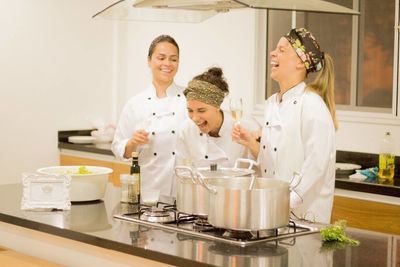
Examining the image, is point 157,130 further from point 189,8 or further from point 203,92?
point 189,8

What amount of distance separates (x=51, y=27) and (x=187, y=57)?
114 centimetres

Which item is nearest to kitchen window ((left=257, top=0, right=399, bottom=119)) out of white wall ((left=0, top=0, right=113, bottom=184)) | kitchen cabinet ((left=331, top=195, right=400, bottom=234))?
kitchen cabinet ((left=331, top=195, right=400, bottom=234))

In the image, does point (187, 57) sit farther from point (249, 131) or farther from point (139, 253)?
point (139, 253)

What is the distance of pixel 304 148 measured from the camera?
11.0ft

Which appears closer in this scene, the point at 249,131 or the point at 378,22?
the point at 249,131

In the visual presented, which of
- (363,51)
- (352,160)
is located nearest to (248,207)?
(352,160)

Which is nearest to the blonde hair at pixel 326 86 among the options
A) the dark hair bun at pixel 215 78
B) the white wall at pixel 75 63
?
the dark hair bun at pixel 215 78

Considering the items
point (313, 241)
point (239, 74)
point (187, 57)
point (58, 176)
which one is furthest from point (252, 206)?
point (187, 57)

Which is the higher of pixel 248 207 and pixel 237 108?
pixel 237 108

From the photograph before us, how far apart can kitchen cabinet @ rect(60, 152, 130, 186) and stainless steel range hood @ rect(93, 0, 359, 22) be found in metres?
2.42

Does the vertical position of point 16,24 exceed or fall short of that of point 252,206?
it exceeds it

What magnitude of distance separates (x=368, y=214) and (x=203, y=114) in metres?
1.19

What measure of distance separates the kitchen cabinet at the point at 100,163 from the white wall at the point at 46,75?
0.40 feet

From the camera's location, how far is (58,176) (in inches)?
125
